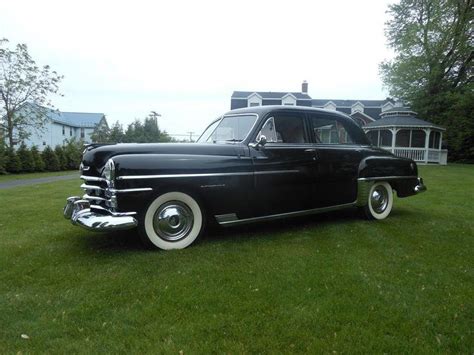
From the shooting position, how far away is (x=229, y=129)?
5.51 meters

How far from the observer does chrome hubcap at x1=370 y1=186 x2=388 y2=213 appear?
653 cm

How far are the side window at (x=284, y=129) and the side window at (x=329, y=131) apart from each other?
25 cm

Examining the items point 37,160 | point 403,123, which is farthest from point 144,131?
point 403,123

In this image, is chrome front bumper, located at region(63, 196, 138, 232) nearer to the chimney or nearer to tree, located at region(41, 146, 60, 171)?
tree, located at region(41, 146, 60, 171)

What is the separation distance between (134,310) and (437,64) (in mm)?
32268

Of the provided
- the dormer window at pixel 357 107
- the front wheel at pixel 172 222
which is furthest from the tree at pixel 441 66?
the front wheel at pixel 172 222

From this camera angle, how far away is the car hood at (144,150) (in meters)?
4.36

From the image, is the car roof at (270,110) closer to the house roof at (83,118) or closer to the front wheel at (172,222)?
the front wheel at (172,222)

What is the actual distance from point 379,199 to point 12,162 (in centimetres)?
1802

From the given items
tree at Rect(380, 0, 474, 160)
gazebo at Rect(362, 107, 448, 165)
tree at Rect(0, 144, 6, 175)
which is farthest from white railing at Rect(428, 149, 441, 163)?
tree at Rect(0, 144, 6, 175)

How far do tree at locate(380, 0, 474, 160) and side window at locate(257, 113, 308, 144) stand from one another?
26197 mm

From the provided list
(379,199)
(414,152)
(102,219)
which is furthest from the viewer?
(414,152)

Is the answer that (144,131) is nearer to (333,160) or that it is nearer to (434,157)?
(434,157)

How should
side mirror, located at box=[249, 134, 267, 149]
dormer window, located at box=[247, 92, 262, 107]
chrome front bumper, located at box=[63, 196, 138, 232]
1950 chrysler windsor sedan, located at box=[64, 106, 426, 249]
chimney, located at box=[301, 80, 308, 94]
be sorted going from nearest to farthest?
chrome front bumper, located at box=[63, 196, 138, 232], 1950 chrysler windsor sedan, located at box=[64, 106, 426, 249], side mirror, located at box=[249, 134, 267, 149], dormer window, located at box=[247, 92, 262, 107], chimney, located at box=[301, 80, 308, 94]
